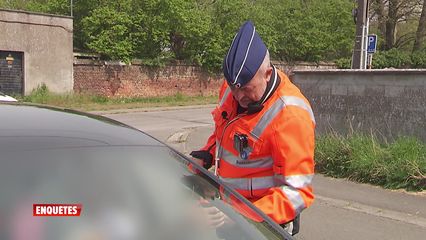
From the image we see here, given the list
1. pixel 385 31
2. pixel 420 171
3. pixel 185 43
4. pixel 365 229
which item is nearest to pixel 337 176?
pixel 420 171

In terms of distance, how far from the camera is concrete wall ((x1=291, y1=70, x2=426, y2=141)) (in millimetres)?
8250

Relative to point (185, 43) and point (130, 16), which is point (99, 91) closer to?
point (130, 16)

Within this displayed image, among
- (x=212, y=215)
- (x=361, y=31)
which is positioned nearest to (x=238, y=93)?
(x=212, y=215)

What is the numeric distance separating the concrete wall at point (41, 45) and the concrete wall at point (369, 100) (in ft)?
57.3

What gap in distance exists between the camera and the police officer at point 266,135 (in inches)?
98.0

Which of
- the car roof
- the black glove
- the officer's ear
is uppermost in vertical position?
the officer's ear

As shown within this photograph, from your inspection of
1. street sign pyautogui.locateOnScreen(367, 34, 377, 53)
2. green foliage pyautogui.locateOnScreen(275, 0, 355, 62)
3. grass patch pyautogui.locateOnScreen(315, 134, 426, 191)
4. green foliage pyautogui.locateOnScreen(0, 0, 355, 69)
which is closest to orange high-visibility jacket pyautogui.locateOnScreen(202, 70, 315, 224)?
grass patch pyautogui.locateOnScreen(315, 134, 426, 191)

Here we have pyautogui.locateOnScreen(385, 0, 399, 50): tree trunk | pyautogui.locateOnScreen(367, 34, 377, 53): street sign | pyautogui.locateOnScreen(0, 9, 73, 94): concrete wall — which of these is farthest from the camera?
pyautogui.locateOnScreen(385, 0, 399, 50): tree trunk

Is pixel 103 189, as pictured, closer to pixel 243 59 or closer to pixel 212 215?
pixel 212 215

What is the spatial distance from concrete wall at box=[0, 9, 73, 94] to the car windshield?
23.5 metres

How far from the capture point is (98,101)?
26375 millimetres

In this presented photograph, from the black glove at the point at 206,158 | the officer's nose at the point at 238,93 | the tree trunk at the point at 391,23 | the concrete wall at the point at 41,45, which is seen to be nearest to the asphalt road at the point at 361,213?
the black glove at the point at 206,158

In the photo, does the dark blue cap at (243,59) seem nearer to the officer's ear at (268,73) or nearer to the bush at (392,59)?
the officer's ear at (268,73)

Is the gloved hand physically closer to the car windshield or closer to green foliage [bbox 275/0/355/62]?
the car windshield
